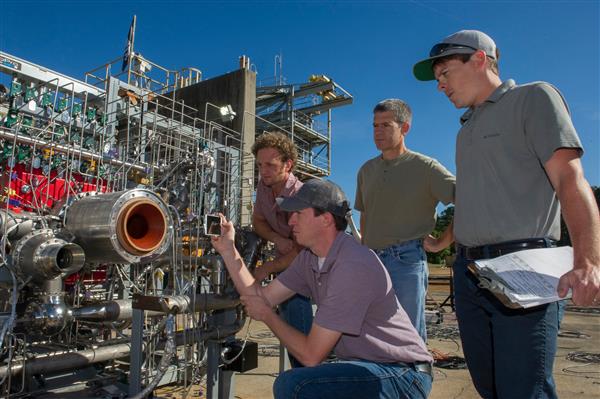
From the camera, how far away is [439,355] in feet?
17.9

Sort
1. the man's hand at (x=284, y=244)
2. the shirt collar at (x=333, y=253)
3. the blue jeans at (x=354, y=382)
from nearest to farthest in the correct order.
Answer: the blue jeans at (x=354, y=382), the shirt collar at (x=333, y=253), the man's hand at (x=284, y=244)

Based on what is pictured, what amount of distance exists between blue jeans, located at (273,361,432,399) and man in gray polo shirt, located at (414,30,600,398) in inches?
12.0

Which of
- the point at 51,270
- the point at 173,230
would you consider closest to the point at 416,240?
Answer: the point at 173,230

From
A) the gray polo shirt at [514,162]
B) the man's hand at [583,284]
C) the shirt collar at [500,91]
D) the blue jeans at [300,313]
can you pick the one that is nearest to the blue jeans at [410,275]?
the blue jeans at [300,313]

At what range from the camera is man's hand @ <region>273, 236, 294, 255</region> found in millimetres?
3137

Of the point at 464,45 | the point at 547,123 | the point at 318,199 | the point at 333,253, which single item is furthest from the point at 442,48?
the point at 333,253

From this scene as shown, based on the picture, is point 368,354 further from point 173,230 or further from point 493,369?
point 173,230

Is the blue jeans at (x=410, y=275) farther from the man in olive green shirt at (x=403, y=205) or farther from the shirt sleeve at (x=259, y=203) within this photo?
the shirt sleeve at (x=259, y=203)

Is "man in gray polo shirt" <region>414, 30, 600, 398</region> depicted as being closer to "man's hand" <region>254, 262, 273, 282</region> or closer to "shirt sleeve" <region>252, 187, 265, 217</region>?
"man's hand" <region>254, 262, 273, 282</region>

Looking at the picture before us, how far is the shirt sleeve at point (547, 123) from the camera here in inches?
58.1

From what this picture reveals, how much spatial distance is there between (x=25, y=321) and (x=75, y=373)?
1.48 meters

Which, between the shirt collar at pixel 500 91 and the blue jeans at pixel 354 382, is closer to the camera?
the blue jeans at pixel 354 382

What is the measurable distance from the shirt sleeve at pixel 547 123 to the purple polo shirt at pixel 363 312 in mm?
743

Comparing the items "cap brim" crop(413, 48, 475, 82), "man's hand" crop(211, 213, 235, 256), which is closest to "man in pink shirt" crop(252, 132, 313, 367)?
"man's hand" crop(211, 213, 235, 256)
